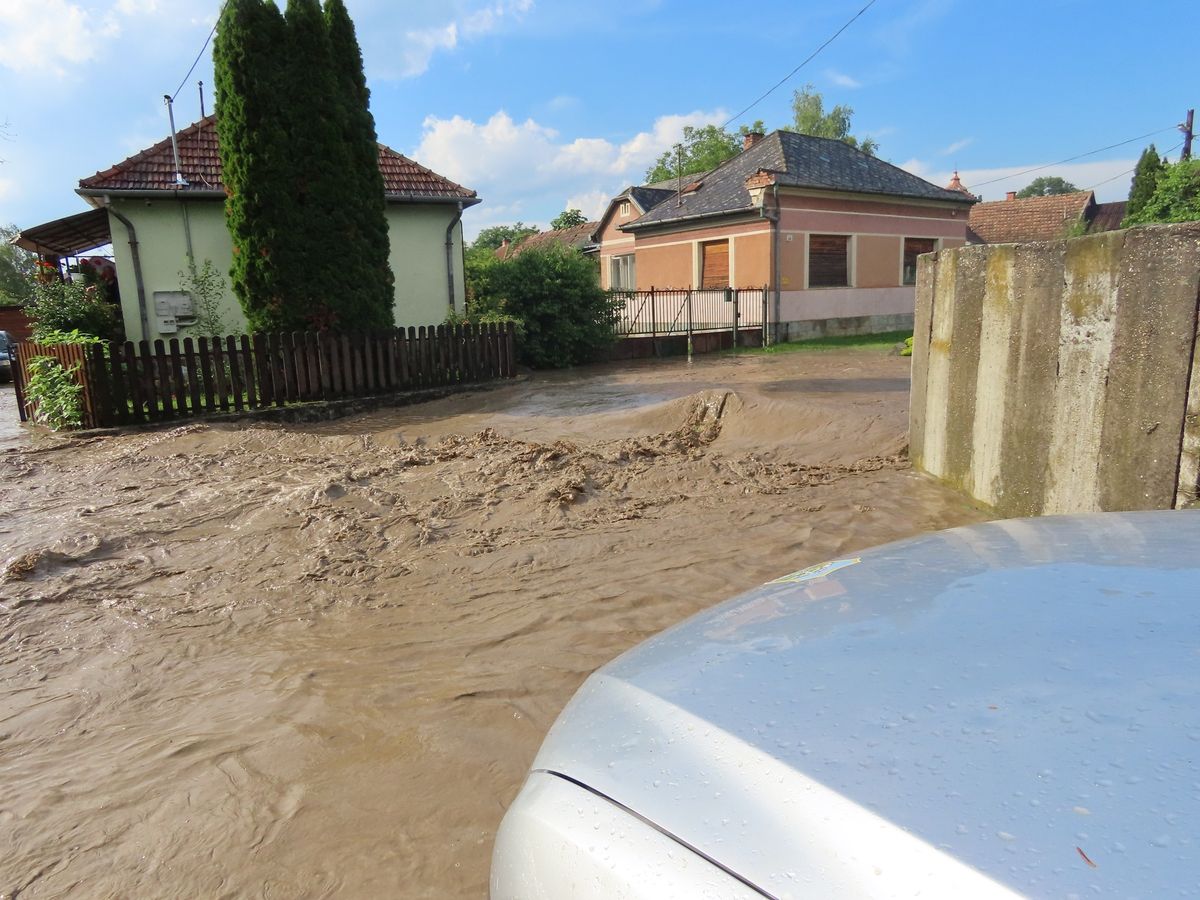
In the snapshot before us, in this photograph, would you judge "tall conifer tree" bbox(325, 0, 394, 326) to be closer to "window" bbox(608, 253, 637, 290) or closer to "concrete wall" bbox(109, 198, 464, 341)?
"concrete wall" bbox(109, 198, 464, 341)

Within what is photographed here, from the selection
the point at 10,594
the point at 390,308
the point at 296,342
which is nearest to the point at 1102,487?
the point at 10,594

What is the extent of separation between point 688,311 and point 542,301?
5.27 metres

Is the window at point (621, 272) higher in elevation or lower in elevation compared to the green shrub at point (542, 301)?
higher

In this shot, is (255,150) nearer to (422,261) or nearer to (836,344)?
(422,261)

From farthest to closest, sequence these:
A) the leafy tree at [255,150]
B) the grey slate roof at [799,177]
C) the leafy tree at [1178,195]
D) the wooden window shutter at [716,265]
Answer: the wooden window shutter at [716,265] < the grey slate roof at [799,177] < the leafy tree at [1178,195] < the leafy tree at [255,150]

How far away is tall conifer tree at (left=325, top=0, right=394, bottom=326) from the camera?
13422 millimetres

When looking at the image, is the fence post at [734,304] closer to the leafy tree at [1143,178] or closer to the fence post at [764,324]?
the fence post at [764,324]

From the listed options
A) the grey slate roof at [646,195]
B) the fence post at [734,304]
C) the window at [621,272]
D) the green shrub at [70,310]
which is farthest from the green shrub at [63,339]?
the grey slate roof at [646,195]

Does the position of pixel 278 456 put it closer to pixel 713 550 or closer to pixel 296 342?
pixel 296 342

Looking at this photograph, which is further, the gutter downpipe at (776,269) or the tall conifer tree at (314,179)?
the gutter downpipe at (776,269)

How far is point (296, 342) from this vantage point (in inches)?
470

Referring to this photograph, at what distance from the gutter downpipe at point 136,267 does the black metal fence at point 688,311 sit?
34.0ft

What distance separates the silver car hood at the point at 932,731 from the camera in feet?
3.28

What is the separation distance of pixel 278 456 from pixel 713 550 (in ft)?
17.7
